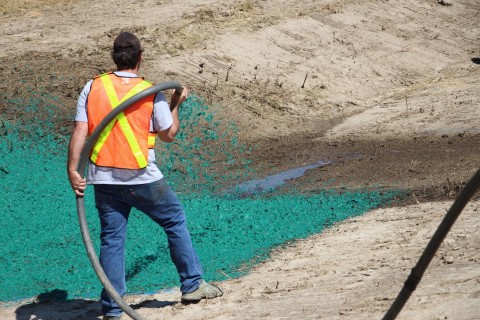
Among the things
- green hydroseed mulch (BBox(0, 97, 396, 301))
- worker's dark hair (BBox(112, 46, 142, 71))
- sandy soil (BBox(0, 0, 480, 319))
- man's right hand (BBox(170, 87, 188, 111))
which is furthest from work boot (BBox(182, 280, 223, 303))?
worker's dark hair (BBox(112, 46, 142, 71))

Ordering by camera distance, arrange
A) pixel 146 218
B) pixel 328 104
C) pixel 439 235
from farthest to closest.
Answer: pixel 328 104 → pixel 146 218 → pixel 439 235

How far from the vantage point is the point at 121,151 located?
19.6ft

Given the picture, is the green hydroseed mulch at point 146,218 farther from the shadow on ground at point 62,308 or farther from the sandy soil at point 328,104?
the sandy soil at point 328,104

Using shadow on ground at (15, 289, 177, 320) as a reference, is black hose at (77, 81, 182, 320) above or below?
above

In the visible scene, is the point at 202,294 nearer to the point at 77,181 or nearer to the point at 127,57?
the point at 77,181

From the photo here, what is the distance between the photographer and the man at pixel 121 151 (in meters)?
5.95

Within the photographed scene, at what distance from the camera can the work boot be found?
21.2 ft

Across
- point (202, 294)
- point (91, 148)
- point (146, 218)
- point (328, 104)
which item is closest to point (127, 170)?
point (91, 148)

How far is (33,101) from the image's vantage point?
1285cm

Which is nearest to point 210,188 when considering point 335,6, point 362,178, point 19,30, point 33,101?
point 362,178

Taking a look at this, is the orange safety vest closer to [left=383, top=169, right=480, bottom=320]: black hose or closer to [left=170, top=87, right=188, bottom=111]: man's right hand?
[left=170, top=87, right=188, bottom=111]: man's right hand

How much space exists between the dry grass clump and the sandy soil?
0.39 m

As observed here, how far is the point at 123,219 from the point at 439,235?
2701mm

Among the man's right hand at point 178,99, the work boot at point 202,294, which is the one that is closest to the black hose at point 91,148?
the man's right hand at point 178,99
